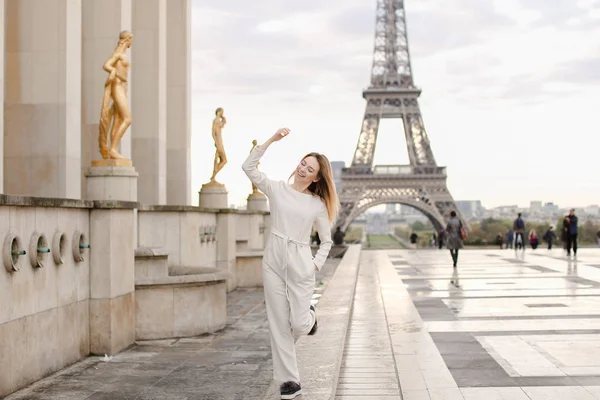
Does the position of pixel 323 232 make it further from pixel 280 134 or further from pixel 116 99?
pixel 116 99

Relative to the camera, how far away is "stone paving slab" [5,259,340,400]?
7.97 m

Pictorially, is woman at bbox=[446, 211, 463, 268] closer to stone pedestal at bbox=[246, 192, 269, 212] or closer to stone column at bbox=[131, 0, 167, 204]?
stone column at bbox=[131, 0, 167, 204]

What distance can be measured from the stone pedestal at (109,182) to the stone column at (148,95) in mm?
8050

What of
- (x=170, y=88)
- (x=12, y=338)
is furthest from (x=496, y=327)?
(x=170, y=88)

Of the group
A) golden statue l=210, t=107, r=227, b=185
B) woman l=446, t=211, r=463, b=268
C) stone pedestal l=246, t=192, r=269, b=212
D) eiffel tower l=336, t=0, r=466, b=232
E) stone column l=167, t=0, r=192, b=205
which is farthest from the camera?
eiffel tower l=336, t=0, r=466, b=232

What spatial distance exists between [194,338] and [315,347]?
2443mm

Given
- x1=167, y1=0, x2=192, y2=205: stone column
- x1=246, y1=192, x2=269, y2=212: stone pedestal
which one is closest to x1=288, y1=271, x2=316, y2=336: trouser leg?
x1=167, y1=0, x2=192, y2=205: stone column

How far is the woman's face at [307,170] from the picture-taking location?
22.8 ft

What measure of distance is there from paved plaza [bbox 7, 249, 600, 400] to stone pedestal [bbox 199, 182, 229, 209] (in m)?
7.60

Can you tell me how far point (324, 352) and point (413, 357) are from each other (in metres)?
1.06

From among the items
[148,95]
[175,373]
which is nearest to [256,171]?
[175,373]

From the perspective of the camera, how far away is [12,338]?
26.5ft

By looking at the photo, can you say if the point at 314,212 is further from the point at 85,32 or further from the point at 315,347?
the point at 85,32

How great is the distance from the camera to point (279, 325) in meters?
6.81
